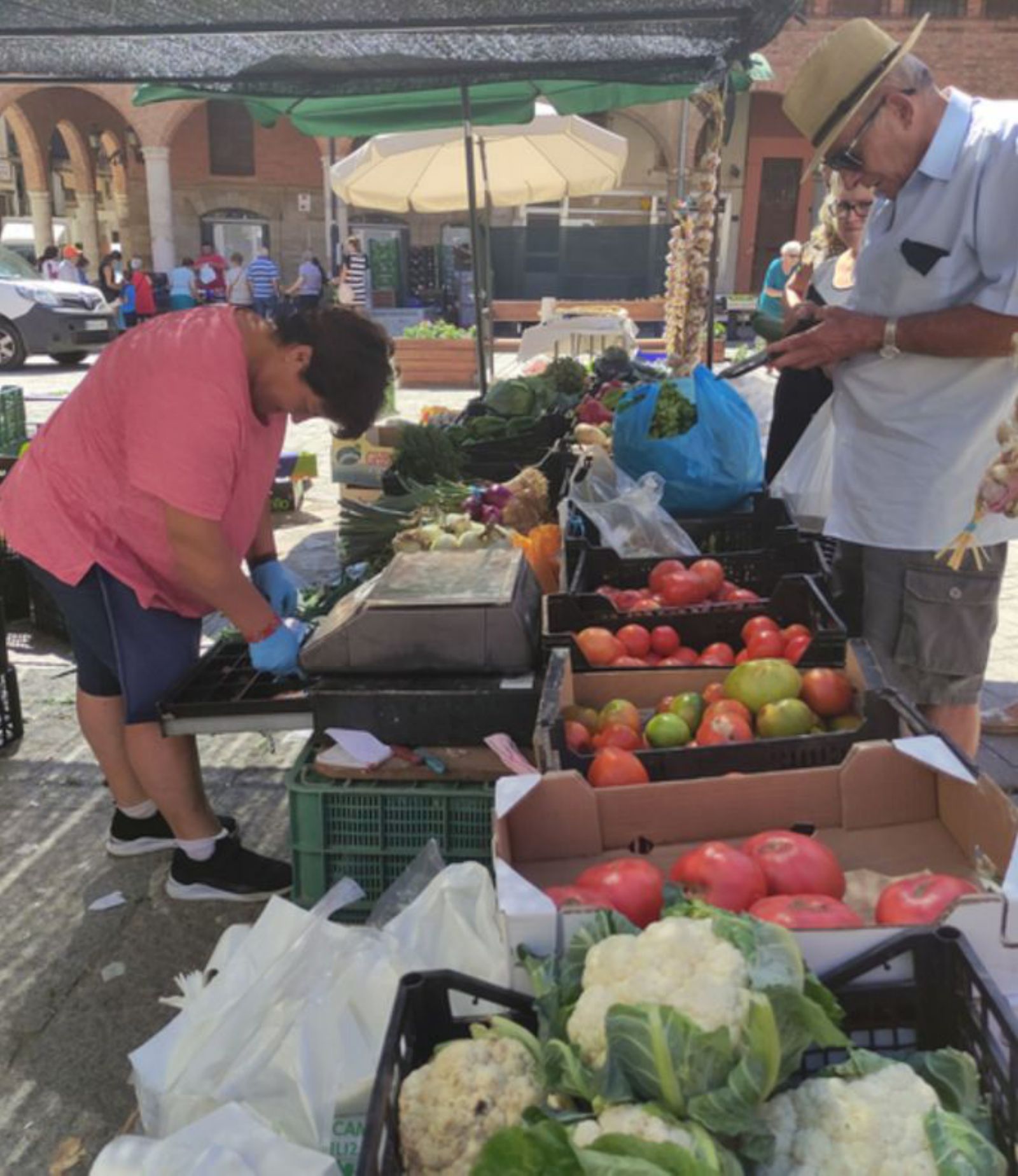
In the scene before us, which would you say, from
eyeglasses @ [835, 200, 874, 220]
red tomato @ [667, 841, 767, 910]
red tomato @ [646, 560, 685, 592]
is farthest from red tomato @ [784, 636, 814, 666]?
eyeglasses @ [835, 200, 874, 220]

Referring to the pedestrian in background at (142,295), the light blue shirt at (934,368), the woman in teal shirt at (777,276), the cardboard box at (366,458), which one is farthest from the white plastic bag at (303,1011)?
the pedestrian in background at (142,295)

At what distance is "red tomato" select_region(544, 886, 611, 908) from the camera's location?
1443 mm

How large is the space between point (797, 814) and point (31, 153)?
1335 inches

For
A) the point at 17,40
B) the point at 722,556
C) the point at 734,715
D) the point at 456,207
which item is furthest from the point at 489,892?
the point at 456,207

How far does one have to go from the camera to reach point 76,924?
9.91 ft

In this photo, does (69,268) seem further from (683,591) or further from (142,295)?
(683,591)

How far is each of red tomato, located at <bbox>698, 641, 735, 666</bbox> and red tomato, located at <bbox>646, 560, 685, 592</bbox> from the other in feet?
1.44

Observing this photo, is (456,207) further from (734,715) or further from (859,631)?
(734,715)

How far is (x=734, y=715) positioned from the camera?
2215mm

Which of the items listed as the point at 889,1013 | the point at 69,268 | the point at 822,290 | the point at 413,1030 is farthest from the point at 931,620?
the point at 69,268

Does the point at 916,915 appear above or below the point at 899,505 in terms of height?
below

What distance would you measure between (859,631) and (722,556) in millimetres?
519

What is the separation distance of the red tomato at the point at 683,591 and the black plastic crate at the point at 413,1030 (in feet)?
6.04

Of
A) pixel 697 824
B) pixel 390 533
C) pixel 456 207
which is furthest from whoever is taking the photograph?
pixel 456 207
